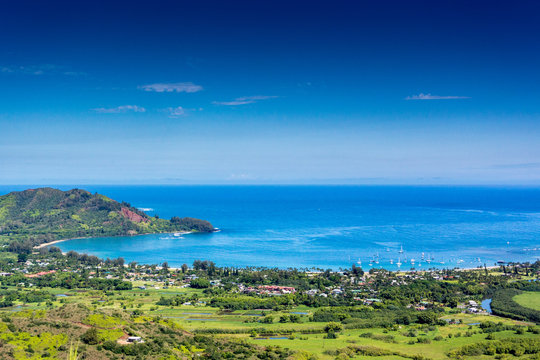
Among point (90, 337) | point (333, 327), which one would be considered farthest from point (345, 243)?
point (90, 337)

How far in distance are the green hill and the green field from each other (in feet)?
211

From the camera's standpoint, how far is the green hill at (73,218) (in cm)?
9169

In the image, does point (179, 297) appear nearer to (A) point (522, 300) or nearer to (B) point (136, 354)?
(B) point (136, 354)

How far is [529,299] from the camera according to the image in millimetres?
44000

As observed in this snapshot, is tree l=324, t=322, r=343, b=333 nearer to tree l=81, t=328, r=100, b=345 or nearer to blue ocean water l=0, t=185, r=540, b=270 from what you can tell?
tree l=81, t=328, r=100, b=345

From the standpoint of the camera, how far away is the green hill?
91.7 metres

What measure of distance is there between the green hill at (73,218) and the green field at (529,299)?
64.2m

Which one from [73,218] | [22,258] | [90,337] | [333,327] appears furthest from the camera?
[73,218]

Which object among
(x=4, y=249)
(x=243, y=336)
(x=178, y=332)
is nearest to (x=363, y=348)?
(x=243, y=336)

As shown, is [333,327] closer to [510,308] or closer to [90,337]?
[510,308]

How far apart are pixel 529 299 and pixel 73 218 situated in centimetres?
8862

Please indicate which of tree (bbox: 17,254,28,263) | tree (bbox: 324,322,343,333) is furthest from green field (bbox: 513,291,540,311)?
tree (bbox: 17,254,28,263)

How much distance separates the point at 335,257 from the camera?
222ft

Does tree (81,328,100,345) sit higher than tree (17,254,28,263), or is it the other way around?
tree (81,328,100,345)
